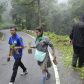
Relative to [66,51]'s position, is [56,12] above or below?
above

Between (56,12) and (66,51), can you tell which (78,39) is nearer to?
(66,51)

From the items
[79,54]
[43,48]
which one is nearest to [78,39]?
[79,54]

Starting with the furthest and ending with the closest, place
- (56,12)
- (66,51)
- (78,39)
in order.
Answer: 1. (56,12)
2. (66,51)
3. (78,39)

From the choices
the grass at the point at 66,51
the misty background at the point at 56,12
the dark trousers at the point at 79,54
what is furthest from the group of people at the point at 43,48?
the misty background at the point at 56,12

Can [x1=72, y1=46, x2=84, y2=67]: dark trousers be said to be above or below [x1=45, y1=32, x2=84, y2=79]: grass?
above

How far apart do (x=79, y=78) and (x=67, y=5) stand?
50240 millimetres

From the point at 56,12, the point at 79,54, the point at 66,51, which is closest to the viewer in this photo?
the point at 79,54

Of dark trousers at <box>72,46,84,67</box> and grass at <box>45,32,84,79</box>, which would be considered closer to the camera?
dark trousers at <box>72,46,84,67</box>

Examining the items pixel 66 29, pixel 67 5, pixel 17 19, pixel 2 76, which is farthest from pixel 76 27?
pixel 17 19

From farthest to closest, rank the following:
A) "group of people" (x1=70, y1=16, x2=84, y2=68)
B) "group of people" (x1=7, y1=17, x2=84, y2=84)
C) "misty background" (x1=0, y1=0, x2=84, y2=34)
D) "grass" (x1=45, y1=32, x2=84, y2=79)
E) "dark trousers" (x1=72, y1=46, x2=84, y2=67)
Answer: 1. "misty background" (x1=0, y1=0, x2=84, y2=34)
2. "grass" (x1=45, y1=32, x2=84, y2=79)
3. "dark trousers" (x1=72, y1=46, x2=84, y2=67)
4. "group of people" (x1=70, y1=16, x2=84, y2=68)
5. "group of people" (x1=7, y1=17, x2=84, y2=84)

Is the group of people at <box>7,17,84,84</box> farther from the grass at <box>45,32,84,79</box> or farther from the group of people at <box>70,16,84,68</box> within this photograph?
the grass at <box>45,32,84,79</box>

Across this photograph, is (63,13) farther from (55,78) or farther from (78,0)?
(55,78)

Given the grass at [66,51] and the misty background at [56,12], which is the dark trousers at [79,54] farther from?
the misty background at [56,12]

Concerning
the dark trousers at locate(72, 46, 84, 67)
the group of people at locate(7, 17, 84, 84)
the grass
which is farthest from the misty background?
the group of people at locate(7, 17, 84, 84)
